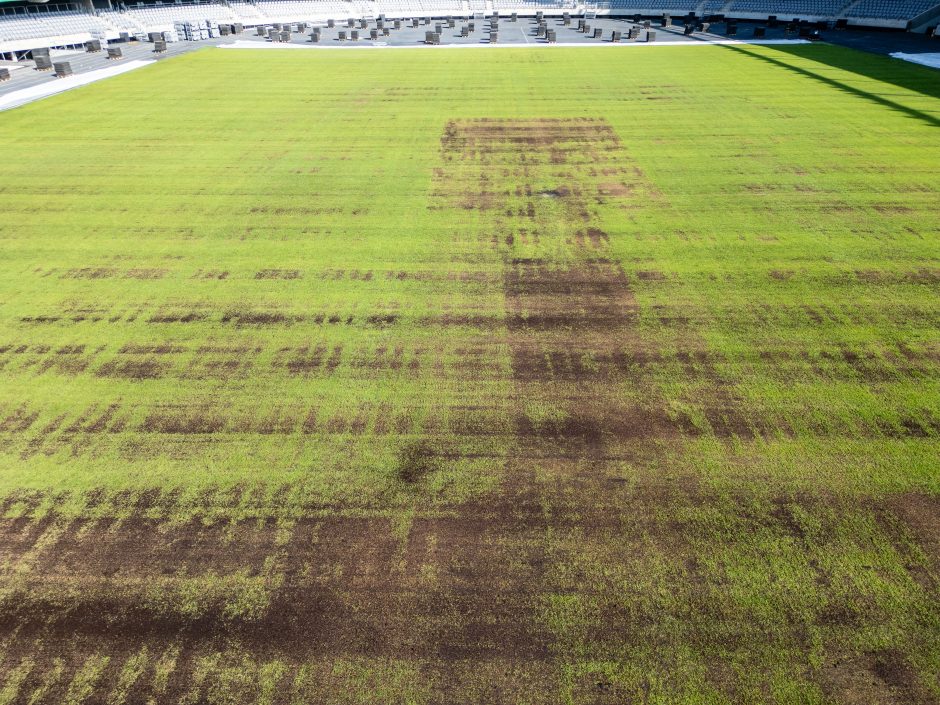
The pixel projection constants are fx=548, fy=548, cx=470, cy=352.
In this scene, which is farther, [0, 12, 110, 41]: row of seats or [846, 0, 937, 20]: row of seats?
[846, 0, 937, 20]: row of seats

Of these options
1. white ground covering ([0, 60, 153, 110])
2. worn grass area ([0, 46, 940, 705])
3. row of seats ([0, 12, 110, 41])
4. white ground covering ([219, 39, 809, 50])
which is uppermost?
row of seats ([0, 12, 110, 41])

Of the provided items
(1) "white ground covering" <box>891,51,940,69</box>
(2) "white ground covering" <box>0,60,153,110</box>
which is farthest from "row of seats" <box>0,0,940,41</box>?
(1) "white ground covering" <box>891,51,940,69</box>

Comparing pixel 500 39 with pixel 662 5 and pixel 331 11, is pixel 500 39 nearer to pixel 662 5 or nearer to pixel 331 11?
pixel 662 5

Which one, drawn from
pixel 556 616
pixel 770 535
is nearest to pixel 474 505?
pixel 556 616

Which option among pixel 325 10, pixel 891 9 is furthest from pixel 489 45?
pixel 891 9

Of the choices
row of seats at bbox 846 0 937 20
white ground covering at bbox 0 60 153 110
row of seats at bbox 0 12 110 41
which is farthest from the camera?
row of seats at bbox 846 0 937 20

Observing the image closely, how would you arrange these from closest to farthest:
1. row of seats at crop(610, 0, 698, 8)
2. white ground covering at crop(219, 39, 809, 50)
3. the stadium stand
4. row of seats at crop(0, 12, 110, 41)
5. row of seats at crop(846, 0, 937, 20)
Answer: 1. row of seats at crop(0, 12, 110, 41)
2. white ground covering at crop(219, 39, 809, 50)
3. the stadium stand
4. row of seats at crop(846, 0, 937, 20)
5. row of seats at crop(610, 0, 698, 8)

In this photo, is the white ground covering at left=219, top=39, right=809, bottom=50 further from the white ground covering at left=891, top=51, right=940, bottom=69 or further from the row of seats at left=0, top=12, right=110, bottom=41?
the row of seats at left=0, top=12, right=110, bottom=41
